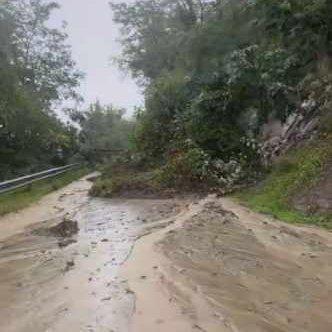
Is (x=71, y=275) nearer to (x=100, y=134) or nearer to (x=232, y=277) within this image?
(x=232, y=277)

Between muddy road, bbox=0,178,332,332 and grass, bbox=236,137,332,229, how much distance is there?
30.0 inches

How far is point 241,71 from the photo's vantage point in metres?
18.2

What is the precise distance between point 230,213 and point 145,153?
34.2 feet

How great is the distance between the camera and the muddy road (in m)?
5.32

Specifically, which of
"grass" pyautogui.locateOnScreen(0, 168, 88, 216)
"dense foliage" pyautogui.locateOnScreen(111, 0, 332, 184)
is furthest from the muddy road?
"dense foliage" pyautogui.locateOnScreen(111, 0, 332, 184)

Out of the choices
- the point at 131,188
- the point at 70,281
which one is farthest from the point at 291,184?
the point at 70,281

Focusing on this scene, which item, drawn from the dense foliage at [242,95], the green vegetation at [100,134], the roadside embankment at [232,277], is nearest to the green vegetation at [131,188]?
the dense foliage at [242,95]

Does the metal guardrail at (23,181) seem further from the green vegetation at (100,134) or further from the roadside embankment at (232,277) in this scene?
the green vegetation at (100,134)

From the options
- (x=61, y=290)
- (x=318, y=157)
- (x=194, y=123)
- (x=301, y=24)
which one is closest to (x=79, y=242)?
(x=61, y=290)

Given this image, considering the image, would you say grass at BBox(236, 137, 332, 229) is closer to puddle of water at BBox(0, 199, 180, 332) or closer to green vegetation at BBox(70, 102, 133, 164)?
puddle of water at BBox(0, 199, 180, 332)

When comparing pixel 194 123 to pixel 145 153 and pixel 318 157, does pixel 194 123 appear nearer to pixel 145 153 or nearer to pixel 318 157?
pixel 145 153

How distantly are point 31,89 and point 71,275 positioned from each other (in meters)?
26.6

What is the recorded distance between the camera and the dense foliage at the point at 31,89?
73.8 feet

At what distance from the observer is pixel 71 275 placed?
6.97 metres
